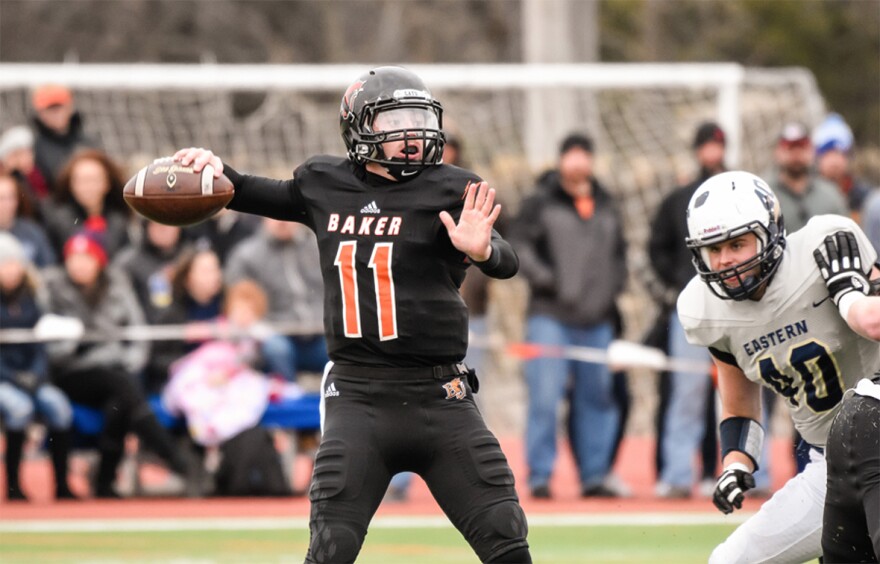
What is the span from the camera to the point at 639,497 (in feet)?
31.3

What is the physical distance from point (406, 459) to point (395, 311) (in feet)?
1.50

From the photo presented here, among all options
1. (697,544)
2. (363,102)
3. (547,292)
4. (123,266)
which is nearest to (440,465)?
(363,102)

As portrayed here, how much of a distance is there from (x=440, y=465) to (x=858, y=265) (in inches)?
54.4

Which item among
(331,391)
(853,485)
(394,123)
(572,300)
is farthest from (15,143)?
(853,485)

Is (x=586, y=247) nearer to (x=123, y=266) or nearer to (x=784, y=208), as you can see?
(x=784, y=208)

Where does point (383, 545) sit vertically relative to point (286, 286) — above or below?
below

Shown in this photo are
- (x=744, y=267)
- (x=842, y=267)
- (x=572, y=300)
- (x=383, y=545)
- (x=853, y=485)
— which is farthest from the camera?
(x=572, y=300)

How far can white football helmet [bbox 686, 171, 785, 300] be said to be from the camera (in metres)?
4.98

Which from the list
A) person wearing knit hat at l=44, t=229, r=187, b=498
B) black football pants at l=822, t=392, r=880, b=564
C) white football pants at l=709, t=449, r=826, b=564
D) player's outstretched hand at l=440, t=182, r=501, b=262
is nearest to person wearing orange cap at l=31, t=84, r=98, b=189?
person wearing knit hat at l=44, t=229, r=187, b=498

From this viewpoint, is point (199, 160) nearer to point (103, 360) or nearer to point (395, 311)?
point (395, 311)

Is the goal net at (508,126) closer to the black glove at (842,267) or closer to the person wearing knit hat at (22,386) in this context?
the person wearing knit hat at (22,386)

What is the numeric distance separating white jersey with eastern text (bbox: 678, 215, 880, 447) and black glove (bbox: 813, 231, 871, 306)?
40mm

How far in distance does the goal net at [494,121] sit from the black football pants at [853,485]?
734 centimetres

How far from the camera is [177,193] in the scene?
530 cm
